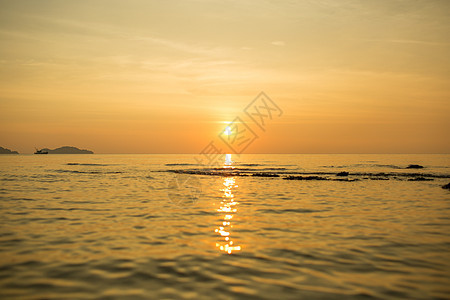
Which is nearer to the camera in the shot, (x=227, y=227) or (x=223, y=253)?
(x=223, y=253)

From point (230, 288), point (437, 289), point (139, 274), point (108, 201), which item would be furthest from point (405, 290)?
point (108, 201)

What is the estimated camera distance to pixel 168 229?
581 inches

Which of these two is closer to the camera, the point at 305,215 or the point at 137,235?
the point at 137,235

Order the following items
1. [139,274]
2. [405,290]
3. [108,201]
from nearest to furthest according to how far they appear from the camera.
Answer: [405,290] → [139,274] → [108,201]

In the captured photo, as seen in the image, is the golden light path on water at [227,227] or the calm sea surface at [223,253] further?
the golden light path on water at [227,227]

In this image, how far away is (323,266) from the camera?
32.1 ft

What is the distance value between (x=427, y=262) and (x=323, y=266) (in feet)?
10.4

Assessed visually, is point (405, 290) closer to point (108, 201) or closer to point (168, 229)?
point (168, 229)

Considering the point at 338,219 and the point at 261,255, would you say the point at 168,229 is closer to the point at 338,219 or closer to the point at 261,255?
the point at 261,255

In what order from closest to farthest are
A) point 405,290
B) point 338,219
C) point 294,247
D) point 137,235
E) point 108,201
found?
point 405,290 < point 294,247 < point 137,235 < point 338,219 < point 108,201

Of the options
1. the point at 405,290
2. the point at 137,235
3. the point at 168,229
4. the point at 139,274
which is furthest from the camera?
the point at 168,229

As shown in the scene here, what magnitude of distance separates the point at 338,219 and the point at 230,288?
34.7ft

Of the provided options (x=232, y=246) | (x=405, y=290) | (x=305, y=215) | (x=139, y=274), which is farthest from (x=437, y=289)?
(x=305, y=215)

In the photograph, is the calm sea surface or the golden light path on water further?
the golden light path on water
